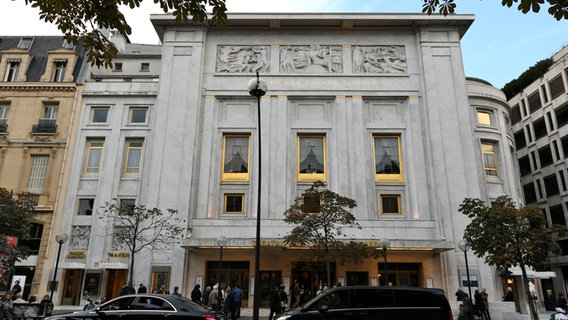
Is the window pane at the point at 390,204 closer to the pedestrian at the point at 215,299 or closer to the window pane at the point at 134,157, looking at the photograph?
the pedestrian at the point at 215,299

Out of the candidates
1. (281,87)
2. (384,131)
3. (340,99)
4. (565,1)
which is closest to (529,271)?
(384,131)

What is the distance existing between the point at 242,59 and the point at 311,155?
9382 millimetres

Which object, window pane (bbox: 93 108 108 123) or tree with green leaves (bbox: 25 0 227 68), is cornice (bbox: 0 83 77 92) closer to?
window pane (bbox: 93 108 108 123)

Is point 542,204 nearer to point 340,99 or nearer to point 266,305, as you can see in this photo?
point 340,99

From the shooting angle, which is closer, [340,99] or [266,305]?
[266,305]

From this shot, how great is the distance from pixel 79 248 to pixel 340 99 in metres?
20.9

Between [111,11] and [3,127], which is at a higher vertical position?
[3,127]

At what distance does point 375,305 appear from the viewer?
32.6 feet

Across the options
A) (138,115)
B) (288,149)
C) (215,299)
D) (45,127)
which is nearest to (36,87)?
(45,127)

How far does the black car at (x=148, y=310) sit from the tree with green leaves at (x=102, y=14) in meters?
6.11

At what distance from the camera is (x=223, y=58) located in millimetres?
30266

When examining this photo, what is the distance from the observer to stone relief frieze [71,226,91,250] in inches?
1024

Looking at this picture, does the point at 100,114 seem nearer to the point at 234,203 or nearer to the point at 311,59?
the point at 234,203

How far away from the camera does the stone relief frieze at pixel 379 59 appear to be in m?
29.8
